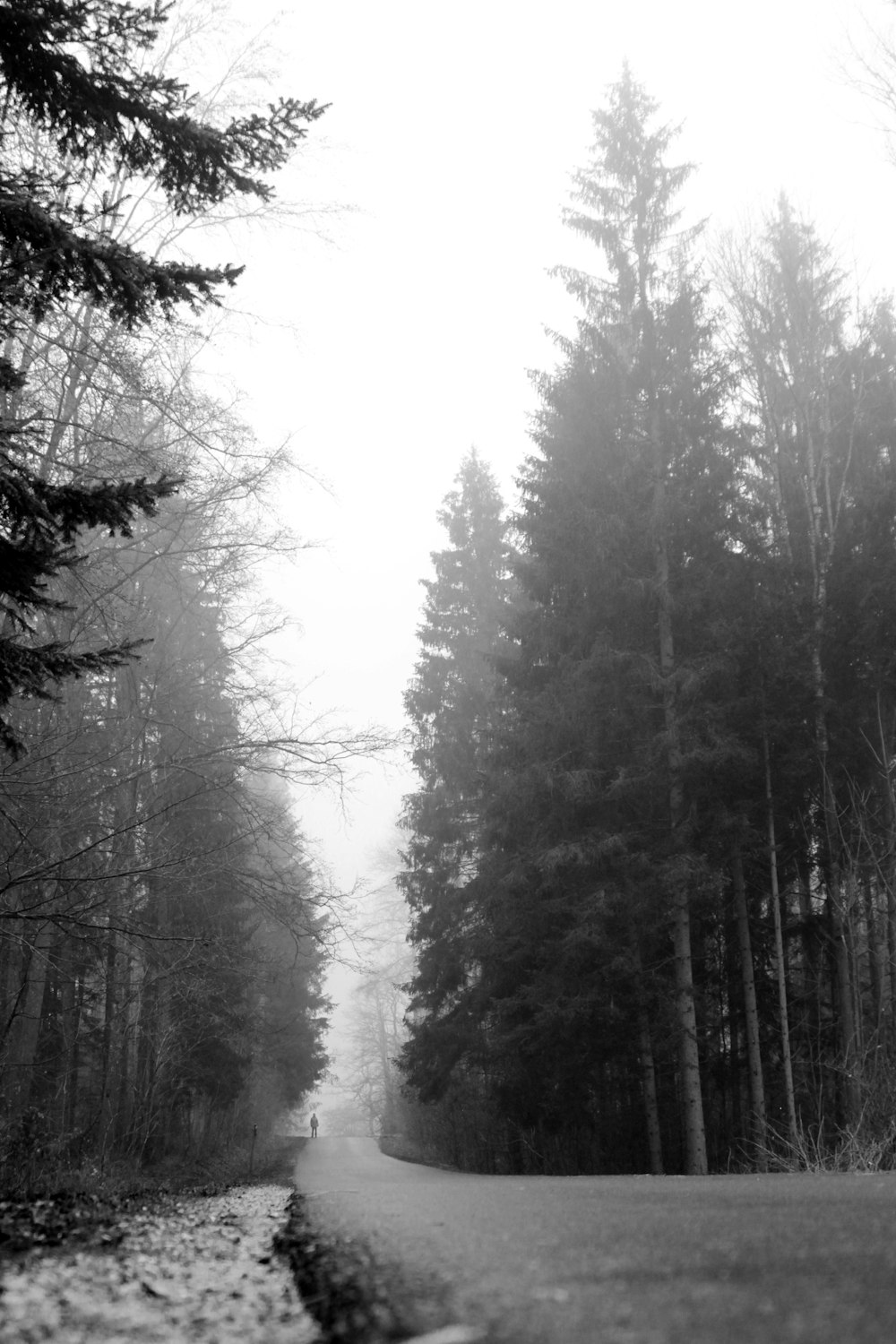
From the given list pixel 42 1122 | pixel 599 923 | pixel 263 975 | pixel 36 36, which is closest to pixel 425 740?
pixel 263 975

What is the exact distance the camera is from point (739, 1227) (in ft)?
8.75

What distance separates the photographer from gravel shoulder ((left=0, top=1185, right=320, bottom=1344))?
1.98m

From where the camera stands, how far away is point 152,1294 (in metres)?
2.48

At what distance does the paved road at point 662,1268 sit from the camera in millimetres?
1444

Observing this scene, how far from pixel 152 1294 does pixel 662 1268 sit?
1299mm

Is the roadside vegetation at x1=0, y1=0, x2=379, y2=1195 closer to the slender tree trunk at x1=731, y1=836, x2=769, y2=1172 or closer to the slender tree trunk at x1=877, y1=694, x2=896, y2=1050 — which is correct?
the slender tree trunk at x1=731, y1=836, x2=769, y2=1172

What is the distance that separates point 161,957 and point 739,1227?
1300 cm

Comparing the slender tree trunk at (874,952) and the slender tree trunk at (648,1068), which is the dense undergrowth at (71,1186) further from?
the slender tree trunk at (874,952)

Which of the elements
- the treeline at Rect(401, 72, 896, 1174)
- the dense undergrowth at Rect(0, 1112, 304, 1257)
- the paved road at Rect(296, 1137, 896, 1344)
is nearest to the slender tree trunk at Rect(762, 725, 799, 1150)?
the treeline at Rect(401, 72, 896, 1174)

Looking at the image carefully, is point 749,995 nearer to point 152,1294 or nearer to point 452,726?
point 452,726

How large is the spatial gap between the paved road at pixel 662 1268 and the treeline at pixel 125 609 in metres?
3.78

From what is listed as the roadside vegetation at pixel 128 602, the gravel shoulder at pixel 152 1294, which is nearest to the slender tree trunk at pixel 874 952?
the roadside vegetation at pixel 128 602

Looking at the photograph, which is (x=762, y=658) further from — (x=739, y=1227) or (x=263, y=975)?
(x=739, y=1227)

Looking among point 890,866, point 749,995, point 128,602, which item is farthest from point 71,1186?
point 890,866
